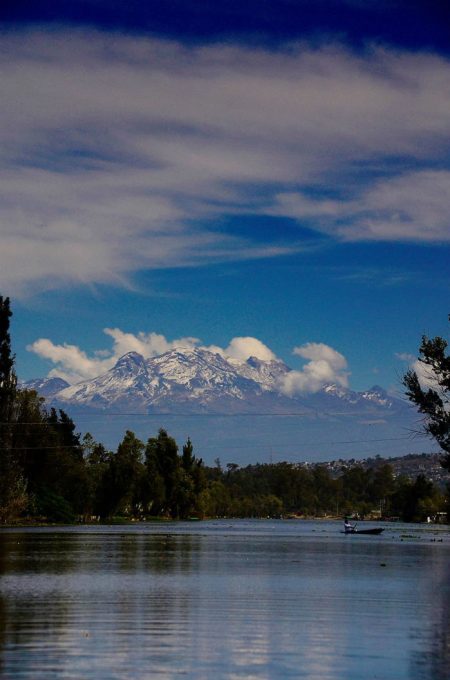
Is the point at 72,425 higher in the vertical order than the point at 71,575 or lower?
higher

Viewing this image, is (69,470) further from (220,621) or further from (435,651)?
(435,651)

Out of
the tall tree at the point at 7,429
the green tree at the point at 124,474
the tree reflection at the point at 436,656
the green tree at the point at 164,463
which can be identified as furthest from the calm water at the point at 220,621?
the green tree at the point at 164,463

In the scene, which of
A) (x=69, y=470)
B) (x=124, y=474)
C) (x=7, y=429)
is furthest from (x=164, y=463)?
(x=7, y=429)

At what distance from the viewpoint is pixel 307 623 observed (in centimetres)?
2933

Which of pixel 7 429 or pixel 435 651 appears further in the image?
pixel 7 429

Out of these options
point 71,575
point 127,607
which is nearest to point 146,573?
point 71,575

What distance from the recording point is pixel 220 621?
96.2ft

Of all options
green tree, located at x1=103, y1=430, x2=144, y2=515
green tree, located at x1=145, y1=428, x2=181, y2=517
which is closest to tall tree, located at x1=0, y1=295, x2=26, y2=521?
green tree, located at x1=103, y1=430, x2=144, y2=515

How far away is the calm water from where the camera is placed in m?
21.8

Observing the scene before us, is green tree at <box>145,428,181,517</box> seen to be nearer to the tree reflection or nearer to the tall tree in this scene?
the tall tree

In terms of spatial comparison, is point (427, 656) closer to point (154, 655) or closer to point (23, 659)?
point (154, 655)

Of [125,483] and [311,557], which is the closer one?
[311,557]

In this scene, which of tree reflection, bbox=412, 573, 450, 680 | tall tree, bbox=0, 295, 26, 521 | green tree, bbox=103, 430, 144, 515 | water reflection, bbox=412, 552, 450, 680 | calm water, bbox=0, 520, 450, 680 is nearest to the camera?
tree reflection, bbox=412, 573, 450, 680

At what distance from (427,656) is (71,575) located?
25.0 meters
